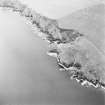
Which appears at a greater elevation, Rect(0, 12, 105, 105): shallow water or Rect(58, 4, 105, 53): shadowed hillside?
Rect(58, 4, 105, 53): shadowed hillside

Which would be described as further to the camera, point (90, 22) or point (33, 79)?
point (90, 22)

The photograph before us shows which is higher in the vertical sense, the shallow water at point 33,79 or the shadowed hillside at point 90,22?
the shadowed hillside at point 90,22

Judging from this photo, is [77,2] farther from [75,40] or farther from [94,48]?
[94,48]

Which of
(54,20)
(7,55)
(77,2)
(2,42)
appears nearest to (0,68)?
(7,55)

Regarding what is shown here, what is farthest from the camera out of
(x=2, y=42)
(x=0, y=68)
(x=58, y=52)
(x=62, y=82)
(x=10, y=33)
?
(x=10, y=33)

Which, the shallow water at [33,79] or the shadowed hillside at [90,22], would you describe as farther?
the shadowed hillside at [90,22]

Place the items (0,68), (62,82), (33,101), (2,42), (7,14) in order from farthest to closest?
(7,14) < (2,42) < (0,68) < (62,82) < (33,101)

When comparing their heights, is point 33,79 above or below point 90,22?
below

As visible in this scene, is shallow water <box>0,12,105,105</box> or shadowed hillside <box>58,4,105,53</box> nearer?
shallow water <box>0,12,105,105</box>
